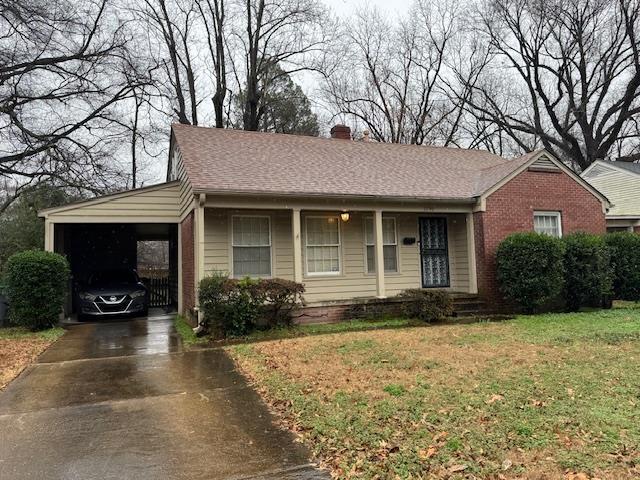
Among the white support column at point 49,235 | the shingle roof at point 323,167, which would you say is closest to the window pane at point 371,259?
the shingle roof at point 323,167

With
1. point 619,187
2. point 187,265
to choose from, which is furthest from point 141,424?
point 619,187

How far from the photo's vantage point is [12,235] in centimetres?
1642

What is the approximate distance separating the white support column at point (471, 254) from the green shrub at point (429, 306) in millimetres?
1454

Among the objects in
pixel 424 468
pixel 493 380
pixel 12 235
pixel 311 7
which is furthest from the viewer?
pixel 311 7

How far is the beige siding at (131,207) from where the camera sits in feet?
37.6

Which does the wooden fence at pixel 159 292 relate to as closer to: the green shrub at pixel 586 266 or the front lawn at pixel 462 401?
the front lawn at pixel 462 401

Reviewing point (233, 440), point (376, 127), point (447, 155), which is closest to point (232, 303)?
point (233, 440)

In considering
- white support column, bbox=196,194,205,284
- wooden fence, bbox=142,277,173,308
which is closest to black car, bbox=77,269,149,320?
wooden fence, bbox=142,277,173,308

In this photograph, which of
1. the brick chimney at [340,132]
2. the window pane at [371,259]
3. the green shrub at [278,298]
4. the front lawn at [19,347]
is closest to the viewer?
the front lawn at [19,347]

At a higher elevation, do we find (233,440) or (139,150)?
(139,150)

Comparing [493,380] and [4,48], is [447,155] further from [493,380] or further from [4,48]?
[4,48]

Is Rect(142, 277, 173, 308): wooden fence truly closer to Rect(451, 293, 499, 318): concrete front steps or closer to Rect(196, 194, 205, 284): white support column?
Rect(196, 194, 205, 284): white support column

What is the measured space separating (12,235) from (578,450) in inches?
729

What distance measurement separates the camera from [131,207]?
11922mm
